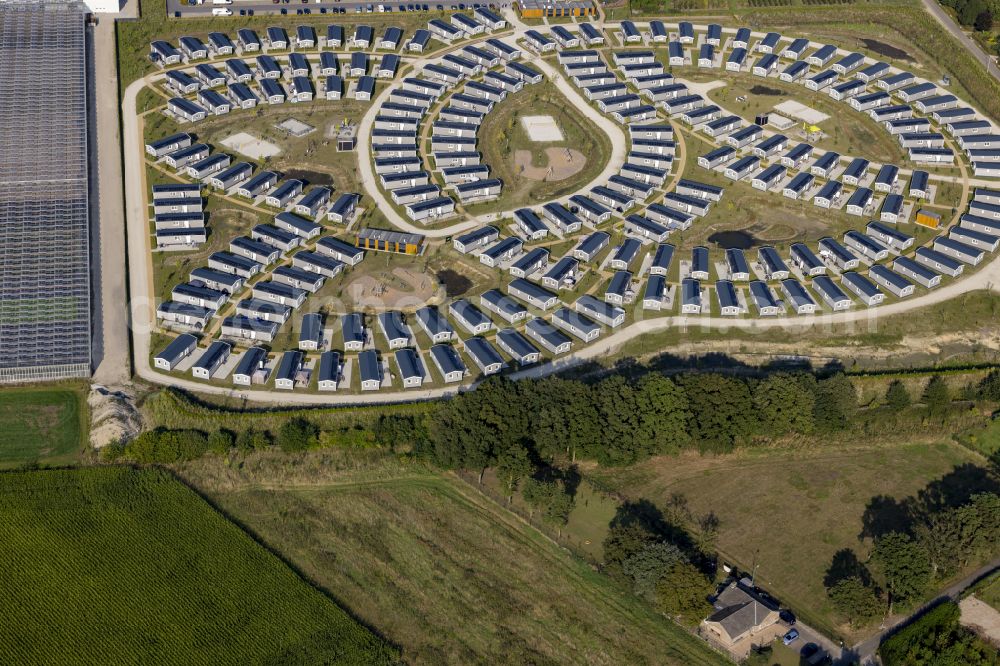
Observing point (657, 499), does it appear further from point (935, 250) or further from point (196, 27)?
point (196, 27)

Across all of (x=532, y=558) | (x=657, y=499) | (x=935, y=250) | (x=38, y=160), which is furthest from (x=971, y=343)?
(x=38, y=160)

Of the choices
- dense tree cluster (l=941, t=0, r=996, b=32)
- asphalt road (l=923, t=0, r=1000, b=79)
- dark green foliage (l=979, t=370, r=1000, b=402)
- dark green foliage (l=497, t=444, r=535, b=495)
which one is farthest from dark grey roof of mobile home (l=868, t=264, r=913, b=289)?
dense tree cluster (l=941, t=0, r=996, b=32)

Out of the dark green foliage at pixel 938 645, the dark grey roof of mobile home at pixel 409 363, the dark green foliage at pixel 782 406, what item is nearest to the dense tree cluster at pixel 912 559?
the dark green foliage at pixel 938 645

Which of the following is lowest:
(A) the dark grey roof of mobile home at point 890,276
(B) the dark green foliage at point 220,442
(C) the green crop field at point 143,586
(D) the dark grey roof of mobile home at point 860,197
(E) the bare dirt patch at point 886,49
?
(C) the green crop field at point 143,586

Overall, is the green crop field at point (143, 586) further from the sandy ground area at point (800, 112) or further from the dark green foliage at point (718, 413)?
the sandy ground area at point (800, 112)

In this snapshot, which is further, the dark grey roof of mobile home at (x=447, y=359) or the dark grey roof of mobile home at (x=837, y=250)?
the dark grey roof of mobile home at (x=837, y=250)

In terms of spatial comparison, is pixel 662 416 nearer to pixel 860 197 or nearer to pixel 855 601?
pixel 855 601
